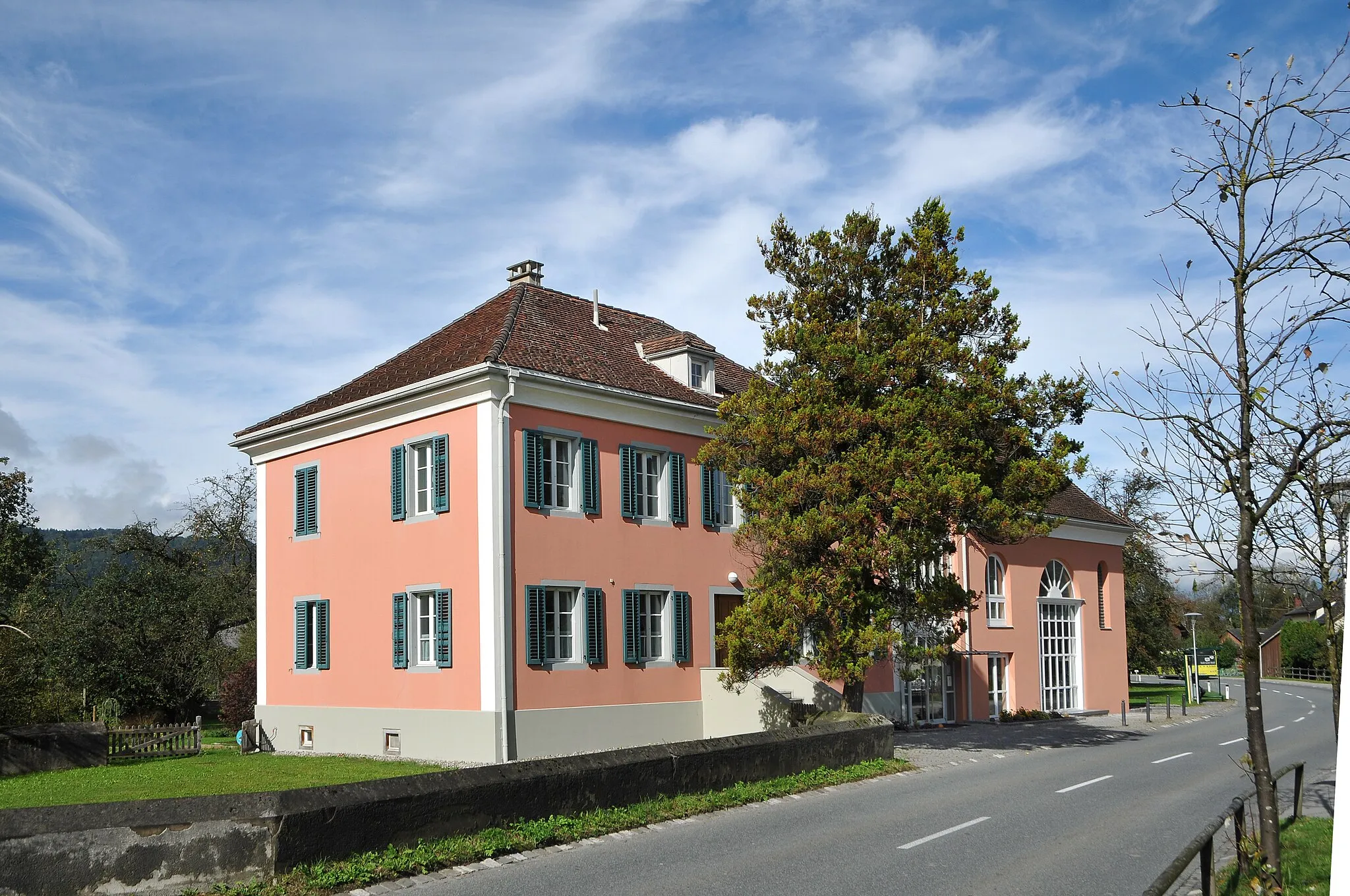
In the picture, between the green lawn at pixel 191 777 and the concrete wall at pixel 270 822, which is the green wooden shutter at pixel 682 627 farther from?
the concrete wall at pixel 270 822

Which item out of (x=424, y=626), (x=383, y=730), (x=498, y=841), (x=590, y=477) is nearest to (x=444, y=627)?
(x=424, y=626)

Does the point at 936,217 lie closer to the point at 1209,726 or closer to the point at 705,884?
the point at 705,884

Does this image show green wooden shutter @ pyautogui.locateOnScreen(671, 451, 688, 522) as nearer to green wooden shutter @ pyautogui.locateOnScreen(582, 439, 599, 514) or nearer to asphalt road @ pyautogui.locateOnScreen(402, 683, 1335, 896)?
green wooden shutter @ pyautogui.locateOnScreen(582, 439, 599, 514)

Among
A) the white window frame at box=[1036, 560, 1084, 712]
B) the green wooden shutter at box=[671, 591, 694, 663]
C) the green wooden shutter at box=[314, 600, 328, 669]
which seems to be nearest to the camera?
the green wooden shutter at box=[671, 591, 694, 663]

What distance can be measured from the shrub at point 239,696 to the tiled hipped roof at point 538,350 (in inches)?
272

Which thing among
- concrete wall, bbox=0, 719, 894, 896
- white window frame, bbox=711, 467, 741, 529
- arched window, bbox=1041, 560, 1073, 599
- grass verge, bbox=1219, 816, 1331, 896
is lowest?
grass verge, bbox=1219, 816, 1331, 896

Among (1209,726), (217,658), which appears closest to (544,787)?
(1209,726)

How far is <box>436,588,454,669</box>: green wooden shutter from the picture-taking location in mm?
21078

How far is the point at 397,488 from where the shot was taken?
22500 millimetres

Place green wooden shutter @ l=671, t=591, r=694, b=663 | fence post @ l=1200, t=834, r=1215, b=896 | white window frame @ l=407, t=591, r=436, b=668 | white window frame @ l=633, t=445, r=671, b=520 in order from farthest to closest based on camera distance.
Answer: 1. green wooden shutter @ l=671, t=591, r=694, b=663
2. white window frame @ l=633, t=445, r=671, b=520
3. white window frame @ l=407, t=591, r=436, b=668
4. fence post @ l=1200, t=834, r=1215, b=896

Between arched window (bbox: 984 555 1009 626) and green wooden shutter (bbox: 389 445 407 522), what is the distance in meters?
16.7

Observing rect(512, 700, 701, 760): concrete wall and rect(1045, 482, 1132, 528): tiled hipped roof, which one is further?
rect(1045, 482, 1132, 528): tiled hipped roof

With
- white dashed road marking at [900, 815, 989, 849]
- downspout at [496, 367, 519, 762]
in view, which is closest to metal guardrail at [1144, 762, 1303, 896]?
white dashed road marking at [900, 815, 989, 849]

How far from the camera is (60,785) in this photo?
59.7 feet
